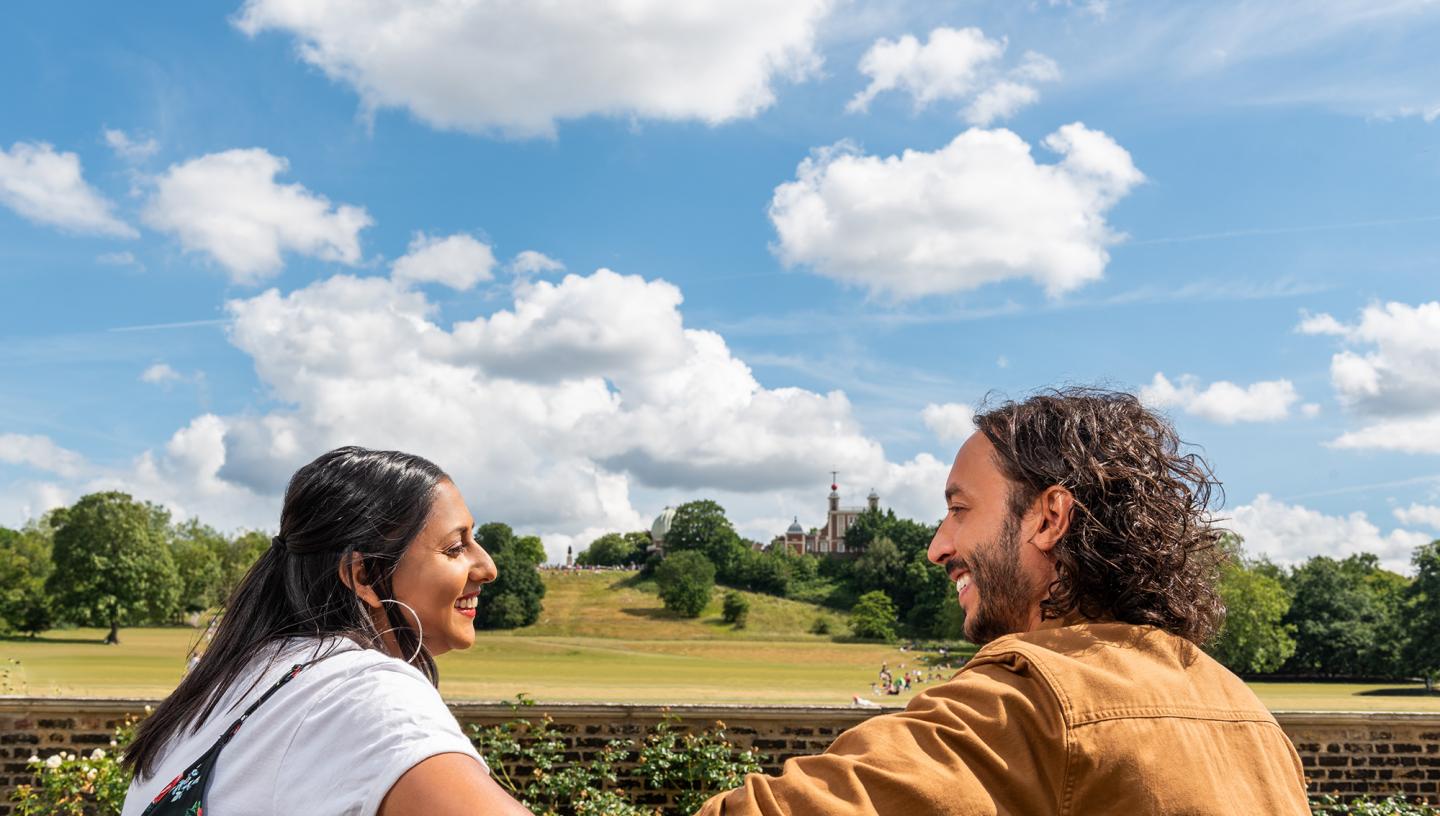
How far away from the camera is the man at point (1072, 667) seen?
1.23 m

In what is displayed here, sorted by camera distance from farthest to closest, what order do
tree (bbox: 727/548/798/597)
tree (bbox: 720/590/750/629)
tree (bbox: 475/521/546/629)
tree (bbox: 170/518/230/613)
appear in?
1. tree (bbox: 727/548/798/597)
2. tree (bbox: 720/590/750/629)
3. tree (bbox: 475/521/546/629)
4. tree (bbox: 170/518/230/613)

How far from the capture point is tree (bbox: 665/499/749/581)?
90.0 metres

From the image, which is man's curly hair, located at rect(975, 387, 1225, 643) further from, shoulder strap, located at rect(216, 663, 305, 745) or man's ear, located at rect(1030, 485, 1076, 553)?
shoulder strap, located at rect(216, 663, 305, 745)

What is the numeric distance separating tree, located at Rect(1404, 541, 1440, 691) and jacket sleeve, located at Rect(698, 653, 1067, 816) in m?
52.7

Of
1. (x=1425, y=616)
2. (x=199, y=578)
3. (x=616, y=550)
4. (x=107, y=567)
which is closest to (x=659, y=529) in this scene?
(x=616, y=550)

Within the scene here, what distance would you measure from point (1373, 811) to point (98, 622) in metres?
52.8

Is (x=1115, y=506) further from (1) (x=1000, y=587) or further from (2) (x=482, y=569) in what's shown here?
(2) (x=482, y=569)

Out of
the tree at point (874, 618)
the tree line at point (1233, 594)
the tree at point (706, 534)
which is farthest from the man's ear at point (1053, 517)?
the tree at point (706, 534)

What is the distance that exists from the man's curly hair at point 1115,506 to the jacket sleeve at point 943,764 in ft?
1.12

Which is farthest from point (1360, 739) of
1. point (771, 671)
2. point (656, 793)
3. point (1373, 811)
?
point (771, 671)

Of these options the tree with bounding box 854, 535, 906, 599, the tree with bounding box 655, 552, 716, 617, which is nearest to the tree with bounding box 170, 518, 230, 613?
the tree with bounding box 655, 552, 716, 617

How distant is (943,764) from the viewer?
1216mm

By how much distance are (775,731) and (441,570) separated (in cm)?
687

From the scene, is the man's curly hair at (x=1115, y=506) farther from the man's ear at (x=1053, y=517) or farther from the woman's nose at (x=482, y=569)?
the woman's nose at (x=482, y=569)
